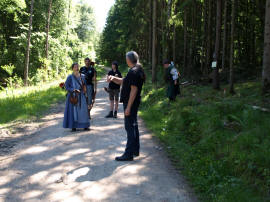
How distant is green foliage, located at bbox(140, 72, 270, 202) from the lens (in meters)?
4.21

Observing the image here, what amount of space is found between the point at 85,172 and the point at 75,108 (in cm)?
356

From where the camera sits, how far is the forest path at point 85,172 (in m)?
4.16

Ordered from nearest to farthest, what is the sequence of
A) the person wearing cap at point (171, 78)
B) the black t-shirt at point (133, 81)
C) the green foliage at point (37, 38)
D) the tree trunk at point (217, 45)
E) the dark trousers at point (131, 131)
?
1. the black t-shirt at point (133, 81)
2. the dark trousers at point (131, 131)
3. the person wearing cap at point (171, 78)
4. the tree trunk at point (217, 45)
5. the green foliage at point (37, 38)

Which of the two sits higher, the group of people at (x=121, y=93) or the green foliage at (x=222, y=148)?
the group of people at (x=121, y=93)

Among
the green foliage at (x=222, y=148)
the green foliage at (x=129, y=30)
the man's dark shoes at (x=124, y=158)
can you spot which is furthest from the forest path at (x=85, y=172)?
the green foliage at (x=129, y=30)

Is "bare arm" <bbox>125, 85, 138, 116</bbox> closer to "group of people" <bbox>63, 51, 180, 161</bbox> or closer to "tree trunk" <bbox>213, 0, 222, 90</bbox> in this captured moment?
"group of people" <bbox>63, 51, 180, 161</bbox>

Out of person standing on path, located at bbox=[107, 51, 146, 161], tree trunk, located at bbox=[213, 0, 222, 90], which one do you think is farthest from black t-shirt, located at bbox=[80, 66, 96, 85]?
tree trunk, located at bbox=[213, 0, 222, 90]

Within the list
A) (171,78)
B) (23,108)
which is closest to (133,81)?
(171,78)

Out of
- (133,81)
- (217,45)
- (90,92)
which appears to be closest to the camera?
(133,81)

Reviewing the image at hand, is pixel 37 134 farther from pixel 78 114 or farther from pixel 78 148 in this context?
pixel 78 148

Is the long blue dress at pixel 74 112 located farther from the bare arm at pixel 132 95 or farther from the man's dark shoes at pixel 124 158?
the bare arm at pixel 132 95

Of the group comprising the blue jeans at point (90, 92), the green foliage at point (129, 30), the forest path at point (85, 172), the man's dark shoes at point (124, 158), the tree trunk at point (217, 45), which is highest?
the green foliage at point (129, 30)

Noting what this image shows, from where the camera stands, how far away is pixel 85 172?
16.6ft

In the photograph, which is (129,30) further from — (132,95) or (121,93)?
(132,95)
